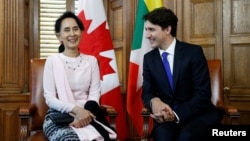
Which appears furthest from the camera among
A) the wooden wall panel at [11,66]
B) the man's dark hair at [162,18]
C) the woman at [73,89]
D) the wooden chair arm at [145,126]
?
the wooden wall panel at [11,66]

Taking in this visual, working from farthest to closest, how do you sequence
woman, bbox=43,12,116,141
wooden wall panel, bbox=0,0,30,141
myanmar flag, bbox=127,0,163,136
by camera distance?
wooden wall panel, bbox=0,0,30,141
myanmar flag, bbox=127,0,163,136
woman, bbox=43,12,116,141

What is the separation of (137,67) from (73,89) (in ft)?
2.91

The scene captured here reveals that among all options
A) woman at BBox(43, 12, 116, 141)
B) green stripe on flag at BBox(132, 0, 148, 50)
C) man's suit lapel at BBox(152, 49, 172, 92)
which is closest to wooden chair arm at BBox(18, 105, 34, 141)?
woman at BBox(43, 12, 116, 141)

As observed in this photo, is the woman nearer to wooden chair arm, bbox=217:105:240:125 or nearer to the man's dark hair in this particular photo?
the man's dark hair

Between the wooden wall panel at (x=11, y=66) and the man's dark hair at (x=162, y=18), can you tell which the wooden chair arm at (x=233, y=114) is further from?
the wooden wall panel at (x=11, y=66)

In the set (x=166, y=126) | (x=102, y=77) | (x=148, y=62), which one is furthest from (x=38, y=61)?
(x=166, y=126)

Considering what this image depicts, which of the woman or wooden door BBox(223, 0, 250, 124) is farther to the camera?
wooden door BBox(223, 0, 250, 124)

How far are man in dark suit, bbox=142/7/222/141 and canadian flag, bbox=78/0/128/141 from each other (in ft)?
2.36

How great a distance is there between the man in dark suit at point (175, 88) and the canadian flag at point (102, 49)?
0.72 m

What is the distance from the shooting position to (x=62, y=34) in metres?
2.34

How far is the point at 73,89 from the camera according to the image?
2291mm

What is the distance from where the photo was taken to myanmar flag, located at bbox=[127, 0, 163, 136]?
A: 3.02 metres

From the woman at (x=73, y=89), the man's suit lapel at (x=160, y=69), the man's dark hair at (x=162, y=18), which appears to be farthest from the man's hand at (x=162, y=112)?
the man's dark hair at (x=162, y=18)

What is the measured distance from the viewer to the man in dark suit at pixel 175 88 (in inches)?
80.4
